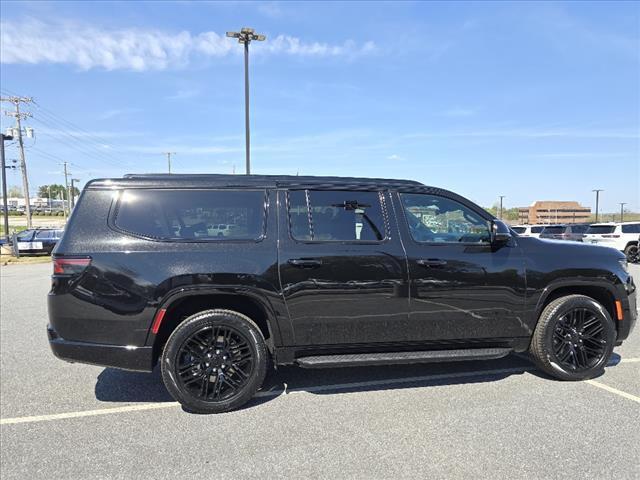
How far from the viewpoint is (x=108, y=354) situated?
347 centimetres

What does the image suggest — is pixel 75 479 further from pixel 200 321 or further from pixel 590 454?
pixel 590 454

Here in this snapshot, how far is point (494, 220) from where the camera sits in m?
4.05

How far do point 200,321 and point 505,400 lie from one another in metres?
2.63

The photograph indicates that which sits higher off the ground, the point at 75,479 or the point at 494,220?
the point at 494,220

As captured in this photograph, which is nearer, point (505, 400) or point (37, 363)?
point (505, 400)

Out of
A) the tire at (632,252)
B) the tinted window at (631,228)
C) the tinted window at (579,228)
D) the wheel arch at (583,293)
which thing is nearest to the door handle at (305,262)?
the wheel arch at (583,293)

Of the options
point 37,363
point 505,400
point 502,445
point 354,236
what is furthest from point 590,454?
point 37,363

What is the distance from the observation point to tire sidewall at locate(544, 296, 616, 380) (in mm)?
4078

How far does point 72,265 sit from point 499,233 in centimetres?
361

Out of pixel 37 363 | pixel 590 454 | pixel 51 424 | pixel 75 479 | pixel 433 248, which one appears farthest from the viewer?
pixel 37 363

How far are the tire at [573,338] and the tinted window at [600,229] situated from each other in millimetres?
17799

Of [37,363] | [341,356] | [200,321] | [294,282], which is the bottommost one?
[37,363]

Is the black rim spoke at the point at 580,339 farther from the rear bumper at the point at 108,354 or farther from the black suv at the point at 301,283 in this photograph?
the rear bumper at the point at 108,354

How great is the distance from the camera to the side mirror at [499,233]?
3967 millimetres
